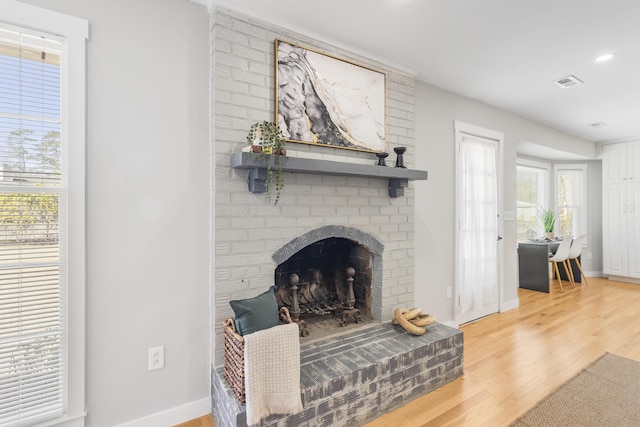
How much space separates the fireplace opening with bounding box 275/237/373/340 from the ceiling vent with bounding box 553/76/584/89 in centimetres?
247

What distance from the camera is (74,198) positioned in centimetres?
164

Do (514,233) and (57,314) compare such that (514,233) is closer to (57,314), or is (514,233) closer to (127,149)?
(127,149)

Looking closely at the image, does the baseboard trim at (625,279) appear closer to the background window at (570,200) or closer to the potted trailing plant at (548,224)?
the background window at (570,200)

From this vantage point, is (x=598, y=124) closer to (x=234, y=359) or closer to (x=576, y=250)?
(x=576, y=250)

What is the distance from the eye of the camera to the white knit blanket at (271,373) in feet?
5.07

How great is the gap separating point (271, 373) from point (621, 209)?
22.4 ft

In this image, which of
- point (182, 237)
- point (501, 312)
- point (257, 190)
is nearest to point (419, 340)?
point (257, 190)

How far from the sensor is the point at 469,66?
2.76m

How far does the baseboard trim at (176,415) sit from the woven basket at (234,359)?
13.4 inches

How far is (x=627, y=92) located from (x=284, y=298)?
4.06m

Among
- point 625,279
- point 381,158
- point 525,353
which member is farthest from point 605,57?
point 625,279

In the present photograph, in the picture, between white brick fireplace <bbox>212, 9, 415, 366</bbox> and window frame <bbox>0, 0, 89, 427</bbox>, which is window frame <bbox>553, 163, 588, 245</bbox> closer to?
white brick fireplace <bbox>212, 9, 415, 366</bbox>

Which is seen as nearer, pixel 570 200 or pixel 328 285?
pixel 328 285

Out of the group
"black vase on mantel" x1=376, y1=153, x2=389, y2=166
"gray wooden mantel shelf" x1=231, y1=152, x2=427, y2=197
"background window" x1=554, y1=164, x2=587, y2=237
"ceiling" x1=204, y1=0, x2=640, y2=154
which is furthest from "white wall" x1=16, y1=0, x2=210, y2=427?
"background window" x1=554, y1=164, x2=587, y2=237
